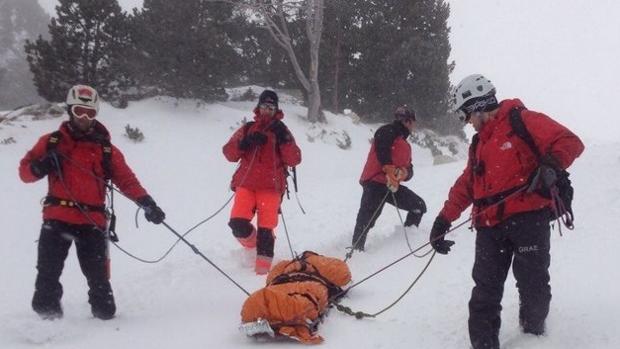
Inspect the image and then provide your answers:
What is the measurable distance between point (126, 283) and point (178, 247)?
1.75m

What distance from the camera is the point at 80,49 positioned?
46.3 ft

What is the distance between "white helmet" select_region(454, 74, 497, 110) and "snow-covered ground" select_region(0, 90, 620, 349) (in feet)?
5.50

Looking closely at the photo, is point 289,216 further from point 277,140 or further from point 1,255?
point 1,255

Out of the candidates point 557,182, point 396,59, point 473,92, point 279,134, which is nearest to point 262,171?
point 279,134

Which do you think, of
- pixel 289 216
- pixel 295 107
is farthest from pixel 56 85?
pixel 295 107

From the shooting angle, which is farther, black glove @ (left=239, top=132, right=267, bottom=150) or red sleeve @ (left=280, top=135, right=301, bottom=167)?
red sleeve @ (left=280, top=135, right=301, bottom=167)

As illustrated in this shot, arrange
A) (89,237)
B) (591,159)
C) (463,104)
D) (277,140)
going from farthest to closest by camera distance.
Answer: (591,159) < (277,140) < (89,237) < (463,104)

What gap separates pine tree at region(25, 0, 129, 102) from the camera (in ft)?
45.6

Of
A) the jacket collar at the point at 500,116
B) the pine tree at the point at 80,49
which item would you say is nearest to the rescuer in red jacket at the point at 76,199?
the jacket collar at the point at 500,116

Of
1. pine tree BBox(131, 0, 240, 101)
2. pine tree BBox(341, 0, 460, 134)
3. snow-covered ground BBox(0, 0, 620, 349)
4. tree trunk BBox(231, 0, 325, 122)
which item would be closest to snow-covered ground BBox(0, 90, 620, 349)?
snow-covered ground BBox(0, 0, 620, 349)

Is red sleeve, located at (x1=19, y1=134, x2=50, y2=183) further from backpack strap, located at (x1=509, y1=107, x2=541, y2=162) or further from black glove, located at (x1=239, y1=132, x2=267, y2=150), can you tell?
backpack strap, located at (x1=509, y1=107, x2=541, y2=162)

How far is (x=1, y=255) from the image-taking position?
6.71 meters

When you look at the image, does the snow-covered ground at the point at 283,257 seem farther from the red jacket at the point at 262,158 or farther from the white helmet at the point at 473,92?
the white helmet at the point at 473,92

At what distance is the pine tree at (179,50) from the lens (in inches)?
601
